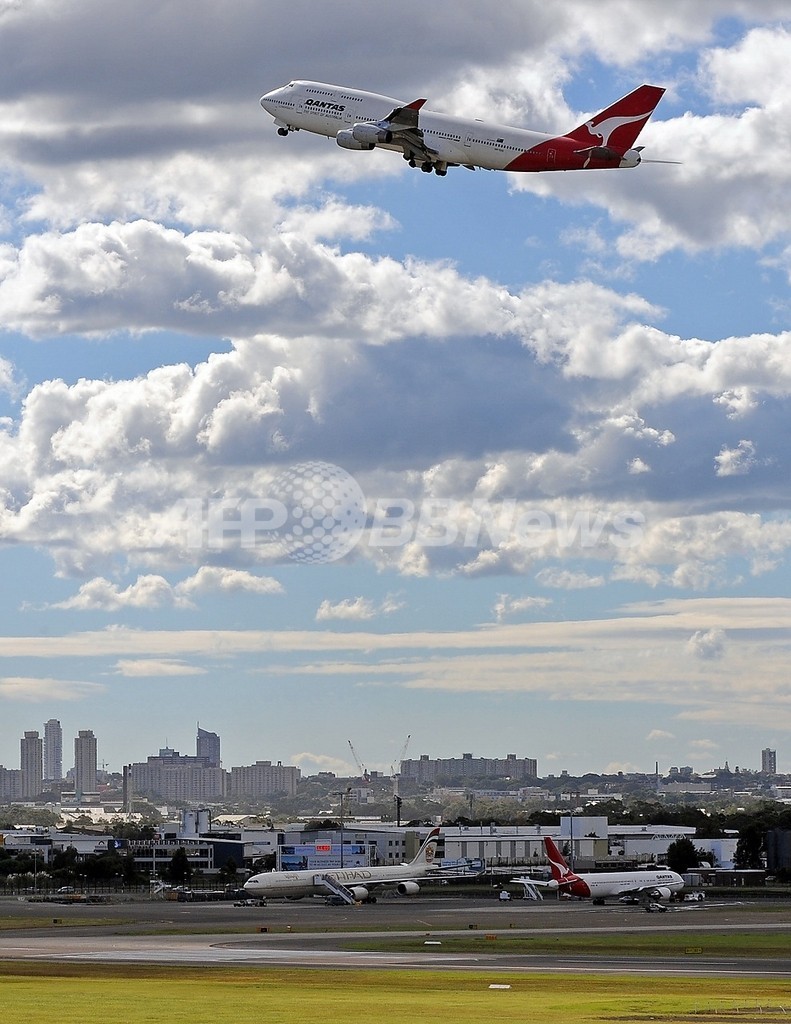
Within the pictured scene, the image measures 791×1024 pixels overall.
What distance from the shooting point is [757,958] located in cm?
8700

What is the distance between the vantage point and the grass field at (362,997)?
60.0 m

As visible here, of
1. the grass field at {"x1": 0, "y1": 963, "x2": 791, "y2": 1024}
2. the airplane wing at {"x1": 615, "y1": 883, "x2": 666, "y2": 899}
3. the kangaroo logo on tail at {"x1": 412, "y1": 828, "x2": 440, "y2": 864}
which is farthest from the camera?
the kangaroo logo on tail at {"x1": 412, "y1": 828, "x2": 440, "y2": 864}

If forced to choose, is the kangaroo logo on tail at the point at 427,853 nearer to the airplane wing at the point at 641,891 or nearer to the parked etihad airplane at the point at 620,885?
the parked etihad airplane at the point at 620,885

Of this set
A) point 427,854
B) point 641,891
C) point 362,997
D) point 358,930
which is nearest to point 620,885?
point 641,891

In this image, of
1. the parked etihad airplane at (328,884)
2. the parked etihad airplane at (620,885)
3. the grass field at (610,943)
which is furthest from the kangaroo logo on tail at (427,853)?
the grass field at (610,943)

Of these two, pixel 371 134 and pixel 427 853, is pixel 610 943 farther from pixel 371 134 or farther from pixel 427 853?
pixel 427 853

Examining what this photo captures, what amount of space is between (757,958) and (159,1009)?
3693cm

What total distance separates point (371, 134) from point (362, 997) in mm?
50577

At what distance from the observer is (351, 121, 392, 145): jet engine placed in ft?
318

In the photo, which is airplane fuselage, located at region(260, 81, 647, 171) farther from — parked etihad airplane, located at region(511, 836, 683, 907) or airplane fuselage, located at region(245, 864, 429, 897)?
airplane fuselage, located at region(245, 864, 429, 897)

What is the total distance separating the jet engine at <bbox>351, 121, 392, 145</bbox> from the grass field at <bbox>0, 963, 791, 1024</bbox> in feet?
153

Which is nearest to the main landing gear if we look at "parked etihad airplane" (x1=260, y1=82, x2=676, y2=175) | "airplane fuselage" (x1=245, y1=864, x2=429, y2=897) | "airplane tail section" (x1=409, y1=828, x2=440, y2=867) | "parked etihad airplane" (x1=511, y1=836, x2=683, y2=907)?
"parked etihad airplane" (x1=260, y1=82, x2=676, y2=175)

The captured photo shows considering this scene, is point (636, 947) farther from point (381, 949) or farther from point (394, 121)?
point (394, 121)

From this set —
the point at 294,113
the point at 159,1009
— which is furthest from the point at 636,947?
the point at 294,113
